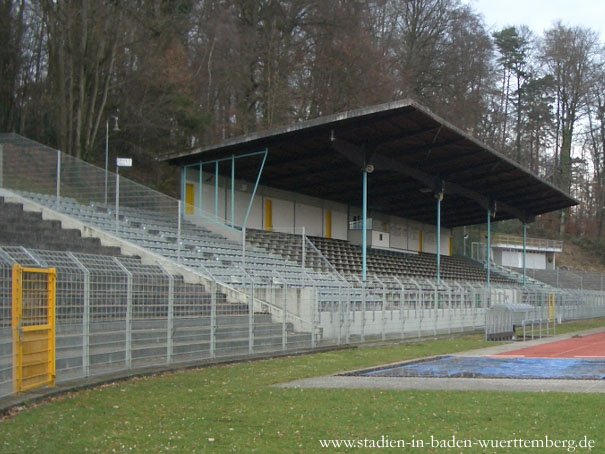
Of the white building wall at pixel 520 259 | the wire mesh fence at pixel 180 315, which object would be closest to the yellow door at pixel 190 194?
the wire mesh fence at pixel 180 315

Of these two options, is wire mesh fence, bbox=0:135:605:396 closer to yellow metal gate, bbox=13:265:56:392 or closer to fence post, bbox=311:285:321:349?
fence post, bbox=311:285:321:349

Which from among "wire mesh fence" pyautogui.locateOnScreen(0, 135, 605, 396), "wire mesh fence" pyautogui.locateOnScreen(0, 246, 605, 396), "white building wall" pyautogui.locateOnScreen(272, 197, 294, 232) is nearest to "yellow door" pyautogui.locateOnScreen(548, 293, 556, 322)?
"wire mesh fence" pyautogui.locateOnScreen(0, 135, 605, 396)

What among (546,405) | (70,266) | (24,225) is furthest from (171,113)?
Result: (546,405)

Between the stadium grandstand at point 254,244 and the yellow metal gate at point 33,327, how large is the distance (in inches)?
1.7

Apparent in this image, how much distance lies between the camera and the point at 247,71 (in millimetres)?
41531

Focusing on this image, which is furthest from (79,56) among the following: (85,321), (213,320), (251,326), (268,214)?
(85,321)

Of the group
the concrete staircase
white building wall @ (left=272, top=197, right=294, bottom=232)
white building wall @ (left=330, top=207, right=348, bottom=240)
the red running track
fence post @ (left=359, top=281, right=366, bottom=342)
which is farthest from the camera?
white building wall @ (left=330, top=207, right=348, bottom=240)

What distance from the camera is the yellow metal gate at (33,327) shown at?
32.9 feet

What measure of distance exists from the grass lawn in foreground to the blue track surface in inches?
115

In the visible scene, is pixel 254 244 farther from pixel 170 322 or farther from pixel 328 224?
pixel 170 322

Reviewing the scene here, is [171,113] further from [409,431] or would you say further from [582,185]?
[582,185]

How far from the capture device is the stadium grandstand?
41.8 feet

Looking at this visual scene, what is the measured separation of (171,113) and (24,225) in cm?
1719

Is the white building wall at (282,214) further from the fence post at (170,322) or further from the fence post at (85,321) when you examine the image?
the fence post at (85,321)
